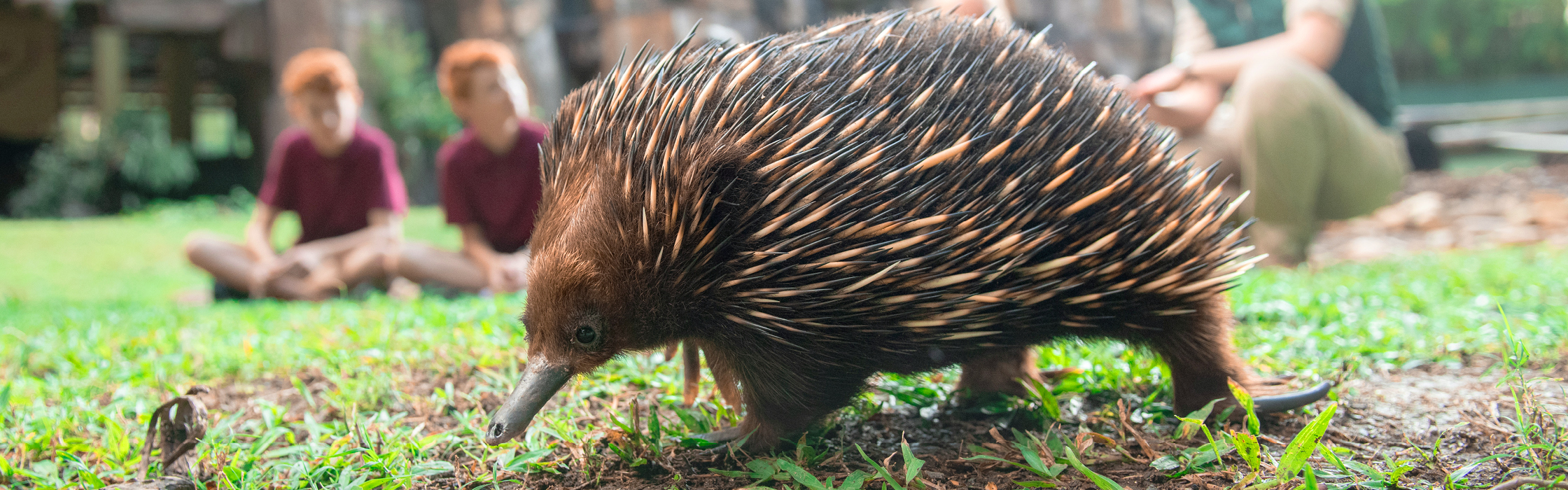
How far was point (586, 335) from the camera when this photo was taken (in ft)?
5.89


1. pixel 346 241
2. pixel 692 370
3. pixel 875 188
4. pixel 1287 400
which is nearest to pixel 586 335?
pixel 692 370

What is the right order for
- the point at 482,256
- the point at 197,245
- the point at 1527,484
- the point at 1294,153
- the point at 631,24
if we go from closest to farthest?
the point at 1527,484 < the point at 1294,153 < the point at 482,256 < the point at 197,245 < the point at 631,24

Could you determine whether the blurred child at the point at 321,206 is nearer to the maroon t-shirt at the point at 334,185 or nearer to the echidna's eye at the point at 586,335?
the maroon t-shirt at the point at 334,185

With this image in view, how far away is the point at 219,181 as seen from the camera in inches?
508

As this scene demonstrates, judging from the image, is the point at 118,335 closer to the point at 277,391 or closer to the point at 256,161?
the point at 277,391

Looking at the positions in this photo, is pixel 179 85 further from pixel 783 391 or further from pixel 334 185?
pixel 783 391

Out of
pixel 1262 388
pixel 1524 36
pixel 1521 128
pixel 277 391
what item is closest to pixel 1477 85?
pixel 1524 36

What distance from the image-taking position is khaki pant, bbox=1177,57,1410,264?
452 cm

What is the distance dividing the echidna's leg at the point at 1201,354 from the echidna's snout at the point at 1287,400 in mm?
67

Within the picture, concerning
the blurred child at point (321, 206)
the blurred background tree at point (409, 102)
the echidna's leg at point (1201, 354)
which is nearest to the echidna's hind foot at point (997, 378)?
the echidna's leg at point (1201, 354)

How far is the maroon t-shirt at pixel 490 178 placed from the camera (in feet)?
17.1

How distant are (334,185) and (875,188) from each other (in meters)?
5.02

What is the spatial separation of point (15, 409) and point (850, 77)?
7.67 feet

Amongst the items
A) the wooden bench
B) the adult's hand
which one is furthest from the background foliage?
the adult's hand
